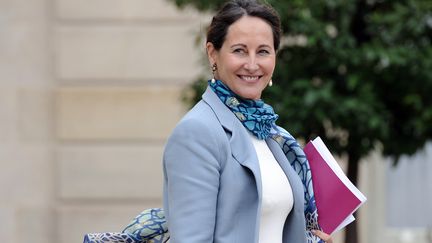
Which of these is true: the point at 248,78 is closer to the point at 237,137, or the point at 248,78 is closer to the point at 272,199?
the point at 237,137

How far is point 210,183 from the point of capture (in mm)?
3166

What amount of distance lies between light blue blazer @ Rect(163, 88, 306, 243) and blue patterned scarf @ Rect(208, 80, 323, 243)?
8 centimetres

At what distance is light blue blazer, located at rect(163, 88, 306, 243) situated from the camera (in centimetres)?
315

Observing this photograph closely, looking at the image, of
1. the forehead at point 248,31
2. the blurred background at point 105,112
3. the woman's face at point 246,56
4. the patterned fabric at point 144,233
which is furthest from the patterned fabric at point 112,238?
the blurred background at point 105,112

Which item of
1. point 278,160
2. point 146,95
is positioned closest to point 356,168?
point 146,95

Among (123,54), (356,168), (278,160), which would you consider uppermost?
(123,54)

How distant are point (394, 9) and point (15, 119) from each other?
12.1 feet

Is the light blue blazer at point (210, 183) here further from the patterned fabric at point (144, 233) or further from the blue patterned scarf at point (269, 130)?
the patterned fabric at point (144, 233)

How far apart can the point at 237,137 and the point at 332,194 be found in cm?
50

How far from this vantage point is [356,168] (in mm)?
7617

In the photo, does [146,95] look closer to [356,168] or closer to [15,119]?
[15,119]

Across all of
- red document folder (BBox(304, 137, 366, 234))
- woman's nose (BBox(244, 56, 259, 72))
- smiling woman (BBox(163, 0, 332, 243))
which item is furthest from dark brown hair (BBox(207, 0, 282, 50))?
red document folder (BBox(304, 137, 366, 234))

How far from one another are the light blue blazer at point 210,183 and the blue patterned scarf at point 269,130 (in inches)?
3.3

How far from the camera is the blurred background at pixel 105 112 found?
9.56 metres
